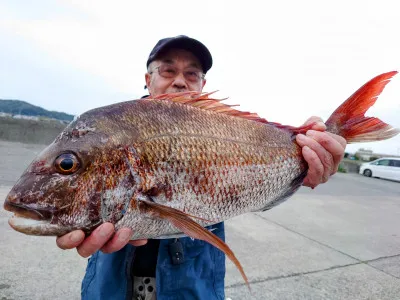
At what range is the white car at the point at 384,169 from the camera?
20.0m

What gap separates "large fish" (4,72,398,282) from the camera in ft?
4.19

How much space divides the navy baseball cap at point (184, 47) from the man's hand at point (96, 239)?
1438 mm

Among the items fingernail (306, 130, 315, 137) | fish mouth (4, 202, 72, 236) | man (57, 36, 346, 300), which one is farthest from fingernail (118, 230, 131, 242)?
fingernail (306, 130, 315, 137)

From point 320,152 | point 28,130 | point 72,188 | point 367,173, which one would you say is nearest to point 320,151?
point 320,152

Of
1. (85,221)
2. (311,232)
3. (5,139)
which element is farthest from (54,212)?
(5,139)

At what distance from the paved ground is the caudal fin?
1.76 metres

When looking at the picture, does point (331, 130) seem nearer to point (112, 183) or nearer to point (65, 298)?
point (112, 183)

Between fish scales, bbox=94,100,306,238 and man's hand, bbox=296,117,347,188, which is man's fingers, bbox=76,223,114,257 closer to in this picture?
fish scales, bbox=94,100,306,238

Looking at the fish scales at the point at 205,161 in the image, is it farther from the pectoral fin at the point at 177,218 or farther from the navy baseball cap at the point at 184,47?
the navy baseball cap at the point at 184,47

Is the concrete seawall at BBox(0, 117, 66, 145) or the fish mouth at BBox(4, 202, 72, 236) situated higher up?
the concrete seawall at BBox(0, 117, 66, 145)

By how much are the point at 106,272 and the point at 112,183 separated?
0.91m

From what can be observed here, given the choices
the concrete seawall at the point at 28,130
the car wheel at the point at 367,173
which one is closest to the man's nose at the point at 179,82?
the concrete seawall at the point at 28,130

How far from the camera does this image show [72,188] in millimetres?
1288

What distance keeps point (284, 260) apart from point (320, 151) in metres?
2.41
